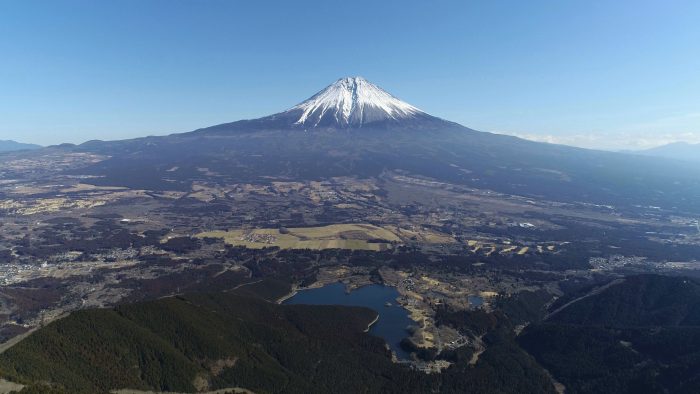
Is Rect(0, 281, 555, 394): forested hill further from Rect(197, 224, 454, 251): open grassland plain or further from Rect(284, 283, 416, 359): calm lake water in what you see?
Rect(197, 224, 454, 251): open grassland plain

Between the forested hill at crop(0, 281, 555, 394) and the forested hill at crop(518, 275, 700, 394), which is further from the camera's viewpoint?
the forested hill at crop(518, 275, 700, 394)

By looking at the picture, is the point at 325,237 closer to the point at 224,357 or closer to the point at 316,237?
the point at 316,237

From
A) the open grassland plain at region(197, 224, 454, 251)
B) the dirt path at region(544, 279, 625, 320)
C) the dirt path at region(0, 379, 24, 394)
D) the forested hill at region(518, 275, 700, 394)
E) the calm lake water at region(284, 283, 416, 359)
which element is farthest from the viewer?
the open grassland plain at region(197, 224, 454, 251)

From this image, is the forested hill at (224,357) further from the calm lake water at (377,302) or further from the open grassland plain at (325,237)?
the open grassland plain at (325,237)

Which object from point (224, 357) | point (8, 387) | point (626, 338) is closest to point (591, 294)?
point (626, 338)

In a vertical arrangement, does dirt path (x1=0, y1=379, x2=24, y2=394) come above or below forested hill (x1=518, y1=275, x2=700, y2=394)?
above

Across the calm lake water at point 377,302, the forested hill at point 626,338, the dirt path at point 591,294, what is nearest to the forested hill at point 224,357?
the calm lake water at point 377,302

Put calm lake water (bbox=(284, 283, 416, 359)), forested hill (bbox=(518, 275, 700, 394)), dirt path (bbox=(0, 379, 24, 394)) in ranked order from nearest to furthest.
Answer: dirt path (bbox=(0, 379, 24, 394)), forested hill (bbox=(518, 275, 700, 394)), calm lake water (bbox=(284, 283, 416, 359))

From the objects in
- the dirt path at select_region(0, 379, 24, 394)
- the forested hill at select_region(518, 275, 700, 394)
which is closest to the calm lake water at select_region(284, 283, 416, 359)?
the forested hill at select_region(518, 275, 700, 394)

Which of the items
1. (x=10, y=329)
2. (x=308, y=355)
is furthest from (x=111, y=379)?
(x=10, y=329)
